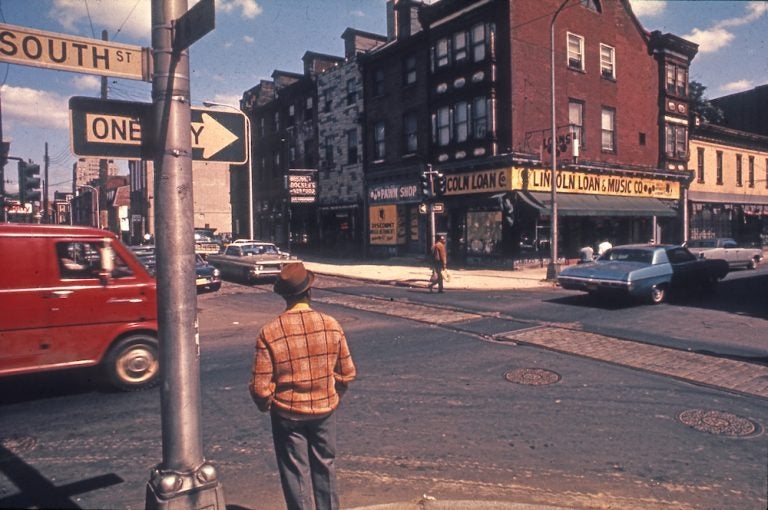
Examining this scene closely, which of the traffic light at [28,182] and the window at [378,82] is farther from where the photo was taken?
the window at [378,82]

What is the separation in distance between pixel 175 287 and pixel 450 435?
3.34 m

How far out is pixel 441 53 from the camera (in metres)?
26.7

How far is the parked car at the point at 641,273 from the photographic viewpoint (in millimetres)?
13117

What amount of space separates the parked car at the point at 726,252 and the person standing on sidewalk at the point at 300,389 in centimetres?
2323

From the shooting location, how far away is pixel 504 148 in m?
24.1

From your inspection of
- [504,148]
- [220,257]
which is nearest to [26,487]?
[220,257]

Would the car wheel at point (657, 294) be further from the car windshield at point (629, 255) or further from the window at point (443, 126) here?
the window at point (443, 126)

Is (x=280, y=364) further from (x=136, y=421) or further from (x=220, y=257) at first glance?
(x=220, y=257)

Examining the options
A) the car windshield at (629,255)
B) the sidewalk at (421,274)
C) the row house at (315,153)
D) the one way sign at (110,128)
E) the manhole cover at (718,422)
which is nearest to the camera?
the one way sign at (110,128)

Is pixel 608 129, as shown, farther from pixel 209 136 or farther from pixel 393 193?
pixel 209 136

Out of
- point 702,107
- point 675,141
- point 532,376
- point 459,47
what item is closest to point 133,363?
point 532,376

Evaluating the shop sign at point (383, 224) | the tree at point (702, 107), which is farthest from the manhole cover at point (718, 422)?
the tree at point (702, 107)

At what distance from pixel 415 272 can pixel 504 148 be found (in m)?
6.84

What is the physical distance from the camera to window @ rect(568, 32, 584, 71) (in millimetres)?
26328
